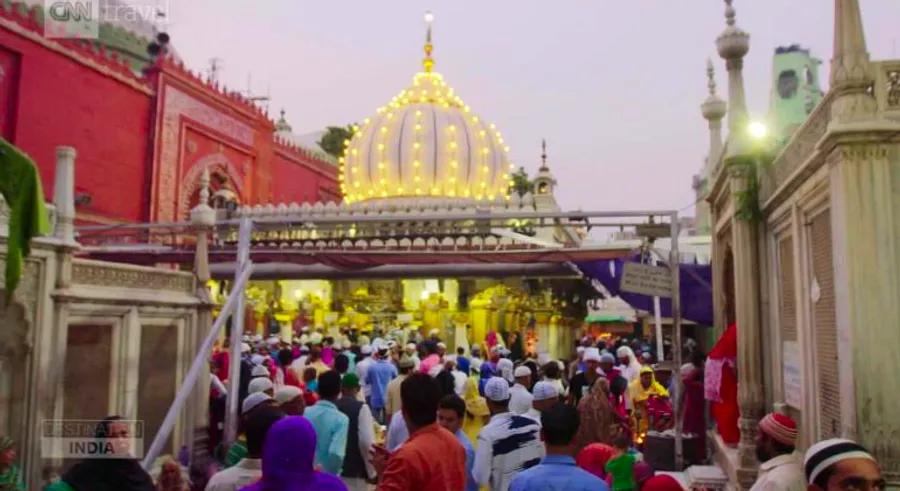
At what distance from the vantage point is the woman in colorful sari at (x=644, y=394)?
877 cm

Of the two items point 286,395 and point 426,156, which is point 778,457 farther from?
point 426,156

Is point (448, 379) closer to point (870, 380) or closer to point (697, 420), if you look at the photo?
point (697, 420)

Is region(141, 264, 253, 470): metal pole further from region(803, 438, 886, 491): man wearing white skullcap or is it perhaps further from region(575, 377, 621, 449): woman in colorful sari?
region(803, 438, 886, 491): man wearing white skullcap

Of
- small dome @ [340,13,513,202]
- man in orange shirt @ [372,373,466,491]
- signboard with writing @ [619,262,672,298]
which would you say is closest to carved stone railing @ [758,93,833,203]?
signboard with writing @ [619,262,672,298]

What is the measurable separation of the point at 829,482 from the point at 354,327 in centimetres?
1529

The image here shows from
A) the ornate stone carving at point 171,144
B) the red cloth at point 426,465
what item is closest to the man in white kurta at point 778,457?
the red cloth at point 426,465

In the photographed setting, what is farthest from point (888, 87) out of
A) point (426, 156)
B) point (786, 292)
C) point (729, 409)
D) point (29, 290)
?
point (426, 156)

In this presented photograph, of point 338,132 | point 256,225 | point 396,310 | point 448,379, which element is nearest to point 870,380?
point 448,379

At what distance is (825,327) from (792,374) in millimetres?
1054

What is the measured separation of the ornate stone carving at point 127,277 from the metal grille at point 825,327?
626 centimetres

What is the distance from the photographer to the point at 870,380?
4445 mm

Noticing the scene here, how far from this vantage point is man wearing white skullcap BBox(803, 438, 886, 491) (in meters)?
2.59

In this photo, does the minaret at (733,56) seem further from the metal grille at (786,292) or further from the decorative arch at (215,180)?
the decorative arch at (215,180)

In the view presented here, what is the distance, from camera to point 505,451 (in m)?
4.69
